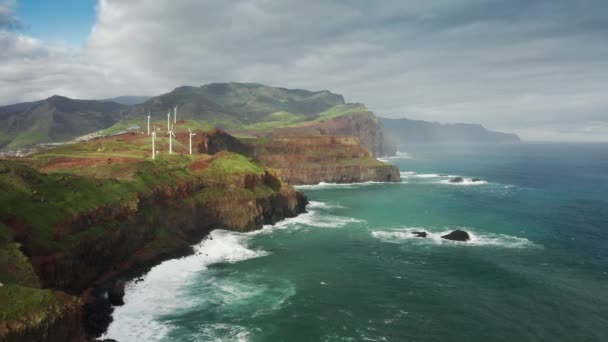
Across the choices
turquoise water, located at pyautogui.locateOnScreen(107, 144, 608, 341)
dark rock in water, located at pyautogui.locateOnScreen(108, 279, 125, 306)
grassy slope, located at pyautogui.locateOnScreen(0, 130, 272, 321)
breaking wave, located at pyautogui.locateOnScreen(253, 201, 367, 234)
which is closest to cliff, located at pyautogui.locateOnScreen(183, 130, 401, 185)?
breaking wave, located at pyautogui.locateOnScreen(253, 201, 367, 234)

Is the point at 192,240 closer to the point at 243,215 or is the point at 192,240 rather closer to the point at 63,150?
the point at 243,215

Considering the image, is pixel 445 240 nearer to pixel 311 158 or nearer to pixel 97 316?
pixel 97 316

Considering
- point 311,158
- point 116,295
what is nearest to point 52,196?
point 116,295

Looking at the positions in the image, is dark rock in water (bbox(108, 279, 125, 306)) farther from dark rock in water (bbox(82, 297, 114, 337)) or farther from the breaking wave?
the breaking wave

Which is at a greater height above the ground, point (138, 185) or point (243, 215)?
point (138, 185)

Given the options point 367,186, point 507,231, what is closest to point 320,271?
point 507,231

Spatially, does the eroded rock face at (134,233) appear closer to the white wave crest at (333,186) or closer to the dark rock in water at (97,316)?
the dark rock in water at (97,316)
